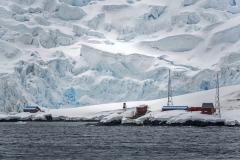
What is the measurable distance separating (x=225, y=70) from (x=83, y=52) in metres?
44.4

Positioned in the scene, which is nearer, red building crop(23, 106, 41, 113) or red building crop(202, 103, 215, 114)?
red building crop(202, 103, 215, 114)

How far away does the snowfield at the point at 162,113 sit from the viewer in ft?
257

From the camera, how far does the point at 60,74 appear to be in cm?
13325

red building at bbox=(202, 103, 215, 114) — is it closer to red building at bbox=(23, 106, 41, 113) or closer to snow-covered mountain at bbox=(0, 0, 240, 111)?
snow-covered mountain at bbox=(0, 0, 240, 111)

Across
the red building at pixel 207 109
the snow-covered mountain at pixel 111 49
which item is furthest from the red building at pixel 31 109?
the red building at pixel 207 109

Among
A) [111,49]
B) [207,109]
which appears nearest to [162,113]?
[207,109]

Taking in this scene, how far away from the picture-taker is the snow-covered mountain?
123562 millimetres

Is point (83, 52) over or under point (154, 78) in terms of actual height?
over

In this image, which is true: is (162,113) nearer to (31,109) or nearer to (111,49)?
(31,109)

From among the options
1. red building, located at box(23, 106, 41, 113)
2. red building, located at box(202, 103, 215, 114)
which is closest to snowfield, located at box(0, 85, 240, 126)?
red building, located at box(202, 103, 215, 114)

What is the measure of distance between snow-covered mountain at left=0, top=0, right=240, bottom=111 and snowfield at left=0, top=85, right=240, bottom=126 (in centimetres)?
1013

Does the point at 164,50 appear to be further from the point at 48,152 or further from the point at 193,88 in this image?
the point at 48,152

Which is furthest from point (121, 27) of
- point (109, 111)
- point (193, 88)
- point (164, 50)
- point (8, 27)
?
point (109, 111)

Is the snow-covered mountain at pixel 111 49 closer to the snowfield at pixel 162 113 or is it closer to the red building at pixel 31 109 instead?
the red building at pixel 31 109
